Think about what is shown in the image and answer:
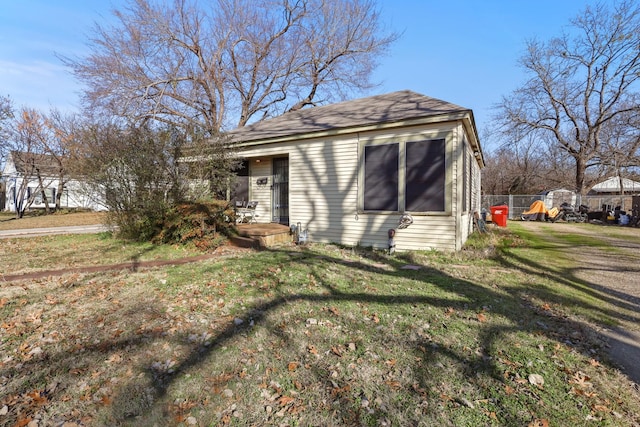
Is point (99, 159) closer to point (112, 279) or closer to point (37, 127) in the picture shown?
point (112, 279)

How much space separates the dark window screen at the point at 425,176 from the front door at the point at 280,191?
4.12 m

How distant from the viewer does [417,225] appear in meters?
7.40

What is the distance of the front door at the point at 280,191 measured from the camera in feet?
33.0

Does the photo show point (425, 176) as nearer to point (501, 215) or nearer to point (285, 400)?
point (285, 400)

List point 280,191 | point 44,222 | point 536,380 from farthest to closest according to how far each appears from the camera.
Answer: point 44,222
point 280,191
point 536,380

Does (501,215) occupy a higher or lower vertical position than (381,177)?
lower

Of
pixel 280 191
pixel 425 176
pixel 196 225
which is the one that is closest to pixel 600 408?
pixel 425 176

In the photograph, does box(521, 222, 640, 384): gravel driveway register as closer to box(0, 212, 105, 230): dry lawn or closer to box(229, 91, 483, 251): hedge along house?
box(229, 91, 483, 251): hedge along house

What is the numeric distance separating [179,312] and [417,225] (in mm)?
5543

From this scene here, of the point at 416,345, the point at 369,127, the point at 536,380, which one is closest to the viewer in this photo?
the point at 536,380

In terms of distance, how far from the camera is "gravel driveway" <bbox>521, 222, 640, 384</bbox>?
2996 mm

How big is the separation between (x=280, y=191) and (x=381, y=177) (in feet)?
12.3

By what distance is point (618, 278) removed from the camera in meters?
5.78

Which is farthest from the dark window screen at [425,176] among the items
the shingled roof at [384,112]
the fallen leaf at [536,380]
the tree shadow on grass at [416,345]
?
the fallen leaf at [536,380]
